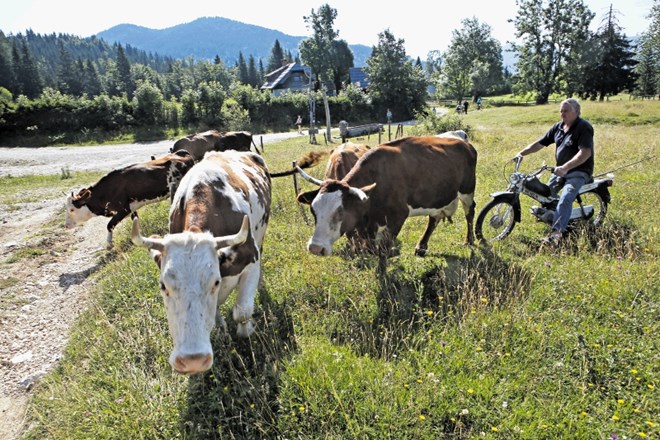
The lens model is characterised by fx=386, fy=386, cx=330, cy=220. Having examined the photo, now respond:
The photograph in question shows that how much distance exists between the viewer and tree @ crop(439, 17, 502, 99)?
215 ft

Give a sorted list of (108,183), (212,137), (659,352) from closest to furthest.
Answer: (659,352)
(108,183)
(212,137)

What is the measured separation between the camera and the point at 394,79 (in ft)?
163

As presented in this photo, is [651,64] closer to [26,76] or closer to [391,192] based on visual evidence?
[391,192]

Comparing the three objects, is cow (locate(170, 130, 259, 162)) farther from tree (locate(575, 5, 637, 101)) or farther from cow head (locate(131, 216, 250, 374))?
tree (locate(575, 5, 637, 101))

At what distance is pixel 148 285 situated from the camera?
19.5 ft

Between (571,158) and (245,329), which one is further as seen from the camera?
(571,158)

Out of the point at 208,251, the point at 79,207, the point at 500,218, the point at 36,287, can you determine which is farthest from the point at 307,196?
the point at 79,207

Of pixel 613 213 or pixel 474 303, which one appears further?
pixel 613 213

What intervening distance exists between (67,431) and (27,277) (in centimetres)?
550

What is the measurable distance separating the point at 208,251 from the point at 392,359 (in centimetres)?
215

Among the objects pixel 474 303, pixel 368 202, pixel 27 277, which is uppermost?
pixel 368 202

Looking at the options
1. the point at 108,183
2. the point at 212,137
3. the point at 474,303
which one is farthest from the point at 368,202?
the point at 212,137

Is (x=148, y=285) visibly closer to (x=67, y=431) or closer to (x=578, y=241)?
(x=67, y=431)

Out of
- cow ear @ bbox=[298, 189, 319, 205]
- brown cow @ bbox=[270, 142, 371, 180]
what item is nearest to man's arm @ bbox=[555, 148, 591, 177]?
brown cow @ bbox=[270, 142, 371, 180]
